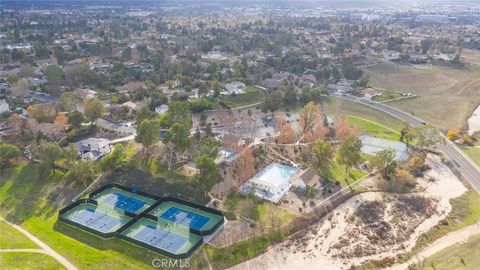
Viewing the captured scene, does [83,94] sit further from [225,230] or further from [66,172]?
[225,230]

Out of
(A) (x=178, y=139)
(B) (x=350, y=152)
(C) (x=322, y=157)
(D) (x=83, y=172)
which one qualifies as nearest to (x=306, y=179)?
(C) (x=322, y=157)

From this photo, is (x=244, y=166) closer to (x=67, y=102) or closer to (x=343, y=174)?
(x=343, y=174)

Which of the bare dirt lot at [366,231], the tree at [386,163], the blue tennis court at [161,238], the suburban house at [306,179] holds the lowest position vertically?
the bare dirt lot at [366,231]

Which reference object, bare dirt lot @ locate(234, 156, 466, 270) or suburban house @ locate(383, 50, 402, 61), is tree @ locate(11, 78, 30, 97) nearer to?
bare dirt lot @ locate(234, 156, 466, 270)

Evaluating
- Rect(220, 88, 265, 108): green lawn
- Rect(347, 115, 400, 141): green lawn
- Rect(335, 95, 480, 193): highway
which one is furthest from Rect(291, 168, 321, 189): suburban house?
Rect(220, 88, 265, 108): green lawn

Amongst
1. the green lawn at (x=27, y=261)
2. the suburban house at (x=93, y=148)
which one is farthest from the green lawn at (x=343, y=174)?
the green lawn at (x=27, y=261)

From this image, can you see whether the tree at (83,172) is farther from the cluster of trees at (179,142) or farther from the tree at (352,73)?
the tree at (352,73)

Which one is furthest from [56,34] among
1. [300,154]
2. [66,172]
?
[300,154]
